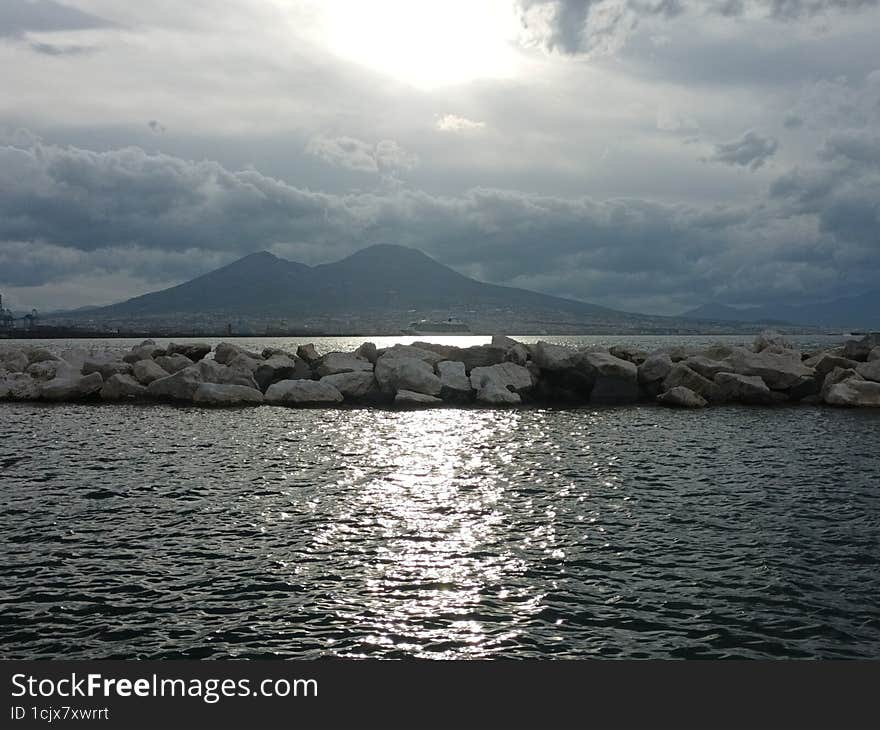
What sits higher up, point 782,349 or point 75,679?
point 782,349

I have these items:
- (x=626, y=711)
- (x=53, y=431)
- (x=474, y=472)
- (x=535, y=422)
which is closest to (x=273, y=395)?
(x=53, y=431)

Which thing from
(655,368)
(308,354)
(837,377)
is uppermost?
(308,354)

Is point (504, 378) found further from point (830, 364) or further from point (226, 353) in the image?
point (830, 364)

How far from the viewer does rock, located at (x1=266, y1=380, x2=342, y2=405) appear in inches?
1694

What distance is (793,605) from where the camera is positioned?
38.8 feet

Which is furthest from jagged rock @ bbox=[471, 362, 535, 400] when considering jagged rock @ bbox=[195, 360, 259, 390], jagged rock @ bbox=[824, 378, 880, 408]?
jagged rock @ bbox=[824, 378, 880, 408]

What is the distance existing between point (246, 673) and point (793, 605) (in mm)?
8692

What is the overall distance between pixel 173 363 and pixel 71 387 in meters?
6.53

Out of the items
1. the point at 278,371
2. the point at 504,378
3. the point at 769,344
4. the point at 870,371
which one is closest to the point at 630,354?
the point at 504,378

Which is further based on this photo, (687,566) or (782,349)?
(782,349)

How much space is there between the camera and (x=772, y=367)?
44.3 m

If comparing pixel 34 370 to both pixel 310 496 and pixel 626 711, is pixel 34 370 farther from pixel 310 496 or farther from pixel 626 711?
pixel 626 711

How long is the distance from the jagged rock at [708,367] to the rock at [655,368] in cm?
147

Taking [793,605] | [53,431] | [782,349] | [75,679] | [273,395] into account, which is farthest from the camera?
[782,349]
